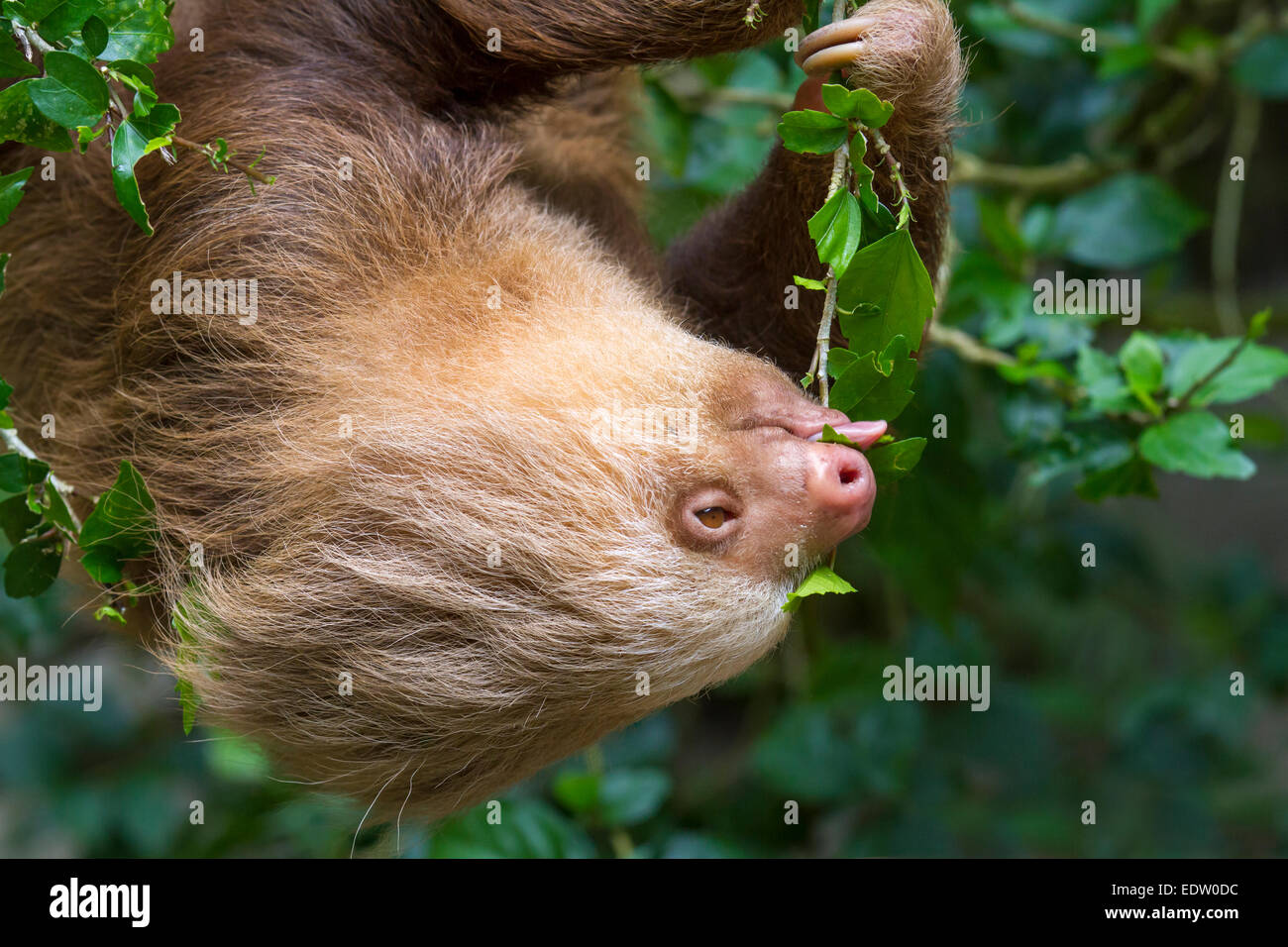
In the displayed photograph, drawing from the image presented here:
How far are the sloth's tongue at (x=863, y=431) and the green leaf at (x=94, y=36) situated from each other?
4.56ft

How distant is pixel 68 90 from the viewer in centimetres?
177

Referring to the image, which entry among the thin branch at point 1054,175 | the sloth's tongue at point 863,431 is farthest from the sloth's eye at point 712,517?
the thin branch at point 1054,175

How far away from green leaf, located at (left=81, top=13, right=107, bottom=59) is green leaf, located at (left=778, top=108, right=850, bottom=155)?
1.11 meters

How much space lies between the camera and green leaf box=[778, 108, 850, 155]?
1854mm

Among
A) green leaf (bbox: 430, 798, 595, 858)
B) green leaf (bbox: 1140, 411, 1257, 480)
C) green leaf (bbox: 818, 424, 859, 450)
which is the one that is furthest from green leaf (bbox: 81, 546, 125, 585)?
green leaf (bbox: 1140, 411, 1257, 480)

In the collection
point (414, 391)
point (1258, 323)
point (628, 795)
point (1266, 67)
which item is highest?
point (1266, 67)

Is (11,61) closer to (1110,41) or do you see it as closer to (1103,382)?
(1103,382)

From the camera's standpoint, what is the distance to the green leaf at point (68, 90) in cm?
175

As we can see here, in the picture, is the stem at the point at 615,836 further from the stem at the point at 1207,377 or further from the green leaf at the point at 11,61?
the green leaf at the point at 11,61

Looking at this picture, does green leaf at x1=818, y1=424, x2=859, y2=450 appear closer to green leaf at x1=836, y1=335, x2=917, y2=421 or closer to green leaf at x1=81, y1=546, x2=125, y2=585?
green leaf at x1=836, y1=335, x2=917, y2=421

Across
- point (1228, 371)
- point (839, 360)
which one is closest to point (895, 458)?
point (839, 360)

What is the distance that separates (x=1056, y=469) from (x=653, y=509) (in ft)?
3.77

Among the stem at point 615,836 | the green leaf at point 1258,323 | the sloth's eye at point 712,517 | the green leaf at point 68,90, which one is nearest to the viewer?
the green leaf at point 68,90

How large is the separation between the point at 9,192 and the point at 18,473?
503mm
